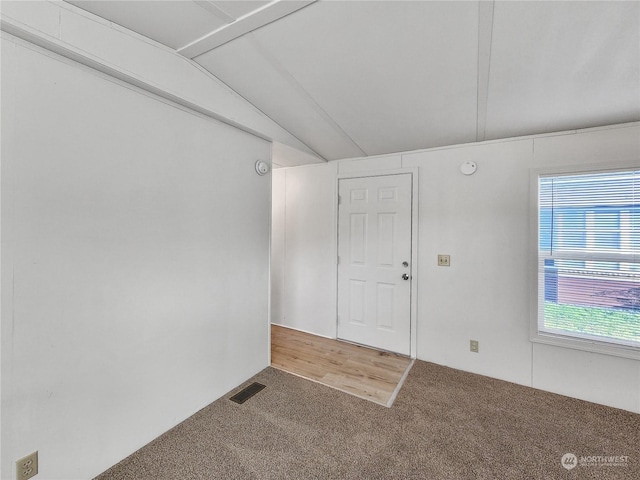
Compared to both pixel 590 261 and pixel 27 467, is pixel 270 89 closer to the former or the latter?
pixel 27 467

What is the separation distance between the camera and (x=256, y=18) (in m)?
1.41

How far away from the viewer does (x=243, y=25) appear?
145cm

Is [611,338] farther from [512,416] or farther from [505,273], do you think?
[512,416]

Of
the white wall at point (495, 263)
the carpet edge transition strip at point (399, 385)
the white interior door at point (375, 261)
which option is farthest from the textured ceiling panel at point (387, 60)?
the carpet edge transition strip at point (399, 385)

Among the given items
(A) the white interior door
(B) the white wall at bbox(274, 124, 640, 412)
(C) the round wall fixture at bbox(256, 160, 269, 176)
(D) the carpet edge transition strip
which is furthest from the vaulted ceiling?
(D) the carpet edge transition strip

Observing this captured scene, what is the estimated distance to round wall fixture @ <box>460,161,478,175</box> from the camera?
251 cm

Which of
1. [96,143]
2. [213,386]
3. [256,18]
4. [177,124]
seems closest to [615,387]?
[213,386]

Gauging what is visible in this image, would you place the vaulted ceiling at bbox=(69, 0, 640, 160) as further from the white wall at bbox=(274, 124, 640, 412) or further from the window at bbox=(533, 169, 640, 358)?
the window at bbox=(533, 169, 640, 358)

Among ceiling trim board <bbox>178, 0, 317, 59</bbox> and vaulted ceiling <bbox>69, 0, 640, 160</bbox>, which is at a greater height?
ceiling trim board <bbox>178, 0, 317, 59</bbox>

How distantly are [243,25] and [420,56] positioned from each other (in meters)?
1.00

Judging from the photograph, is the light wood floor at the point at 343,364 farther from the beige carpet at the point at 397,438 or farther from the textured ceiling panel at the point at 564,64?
the textured ceiling panel at the point at 564,64

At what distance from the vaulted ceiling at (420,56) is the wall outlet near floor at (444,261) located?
1.17 meters

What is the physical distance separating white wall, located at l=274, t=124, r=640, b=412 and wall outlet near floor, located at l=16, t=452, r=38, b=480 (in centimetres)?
280

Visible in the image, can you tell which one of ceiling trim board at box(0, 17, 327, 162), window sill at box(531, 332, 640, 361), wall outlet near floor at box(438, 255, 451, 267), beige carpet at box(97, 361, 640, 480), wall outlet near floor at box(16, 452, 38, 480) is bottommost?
beige carpet at box(97, 361, 640, 480)
